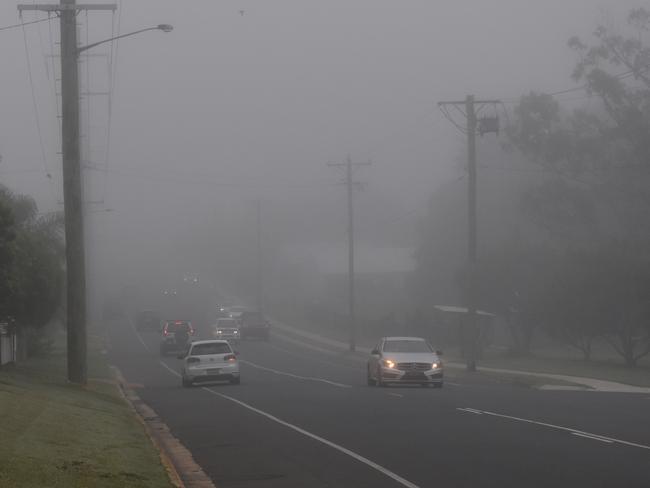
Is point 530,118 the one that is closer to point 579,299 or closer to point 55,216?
point 579,299

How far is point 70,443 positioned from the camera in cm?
1531

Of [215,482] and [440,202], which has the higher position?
[440,202]

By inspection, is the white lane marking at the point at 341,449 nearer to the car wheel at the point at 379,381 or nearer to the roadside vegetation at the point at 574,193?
the car wheel at the point at 379,381

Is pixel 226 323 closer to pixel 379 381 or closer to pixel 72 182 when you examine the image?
pixel 379 381

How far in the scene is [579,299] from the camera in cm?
5212

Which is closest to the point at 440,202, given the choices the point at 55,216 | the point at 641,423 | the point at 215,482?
the point at 55,216

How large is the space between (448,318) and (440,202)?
2222cm

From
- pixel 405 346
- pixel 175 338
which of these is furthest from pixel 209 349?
pixel 175 338

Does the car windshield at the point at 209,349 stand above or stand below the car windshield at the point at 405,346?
below

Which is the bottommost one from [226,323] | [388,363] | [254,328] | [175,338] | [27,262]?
[254,328]

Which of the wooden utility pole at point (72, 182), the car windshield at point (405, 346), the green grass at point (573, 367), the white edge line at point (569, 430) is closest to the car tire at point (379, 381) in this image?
the car windshield at point (405, 346)

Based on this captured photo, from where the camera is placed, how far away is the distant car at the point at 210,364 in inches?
1433

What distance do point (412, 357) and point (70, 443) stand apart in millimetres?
18956

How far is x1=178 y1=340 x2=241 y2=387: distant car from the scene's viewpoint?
119ft
